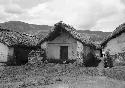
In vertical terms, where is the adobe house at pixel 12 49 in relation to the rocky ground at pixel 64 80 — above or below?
above

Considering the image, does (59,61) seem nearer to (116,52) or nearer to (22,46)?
(22,46)

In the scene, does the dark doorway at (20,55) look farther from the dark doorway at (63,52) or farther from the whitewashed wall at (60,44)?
the dark doorway at (63,52)

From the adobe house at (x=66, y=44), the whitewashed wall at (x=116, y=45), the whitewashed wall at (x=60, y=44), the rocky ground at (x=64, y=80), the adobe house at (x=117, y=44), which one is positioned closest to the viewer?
the rocky ground at (x=64, y=80)

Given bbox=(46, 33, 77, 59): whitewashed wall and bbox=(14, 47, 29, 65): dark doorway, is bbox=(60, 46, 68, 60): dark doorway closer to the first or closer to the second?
bbox=(46, 33, 77, 59): whitewashed wall

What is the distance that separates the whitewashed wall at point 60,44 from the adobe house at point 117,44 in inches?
131

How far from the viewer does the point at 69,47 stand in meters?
23.0

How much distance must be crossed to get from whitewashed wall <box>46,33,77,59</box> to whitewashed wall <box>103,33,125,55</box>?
3.64 m

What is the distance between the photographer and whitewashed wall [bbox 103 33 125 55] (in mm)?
19641

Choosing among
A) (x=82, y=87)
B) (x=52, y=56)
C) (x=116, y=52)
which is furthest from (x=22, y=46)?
(x=82, y=87)

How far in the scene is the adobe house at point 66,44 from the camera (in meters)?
20.9

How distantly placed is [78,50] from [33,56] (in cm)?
452

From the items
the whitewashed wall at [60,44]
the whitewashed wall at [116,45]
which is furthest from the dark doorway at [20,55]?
the whitewashed wall at [116,45]

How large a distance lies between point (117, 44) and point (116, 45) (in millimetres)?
139

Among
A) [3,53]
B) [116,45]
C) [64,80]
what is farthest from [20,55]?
[64,80]
